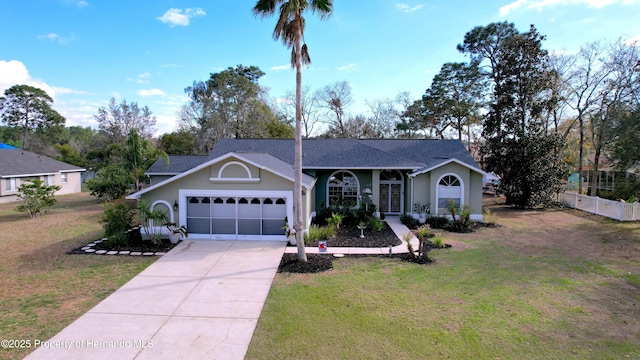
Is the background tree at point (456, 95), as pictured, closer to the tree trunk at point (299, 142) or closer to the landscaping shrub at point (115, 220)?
the tree trunk at point (299, 142)

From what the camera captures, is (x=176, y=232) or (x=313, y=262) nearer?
(x=313, y=262)

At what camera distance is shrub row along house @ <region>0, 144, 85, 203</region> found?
25.2 m

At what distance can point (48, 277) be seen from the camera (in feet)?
30.6

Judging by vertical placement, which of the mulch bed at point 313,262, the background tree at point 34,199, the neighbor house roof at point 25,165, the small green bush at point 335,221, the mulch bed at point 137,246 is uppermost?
the neighbor house roof at point 25,165

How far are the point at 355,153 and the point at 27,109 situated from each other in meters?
55.7

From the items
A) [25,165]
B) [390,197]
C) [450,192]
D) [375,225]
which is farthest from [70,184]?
[450,192]

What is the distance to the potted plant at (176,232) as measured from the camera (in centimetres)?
1287

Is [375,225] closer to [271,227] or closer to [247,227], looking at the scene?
[271,227]

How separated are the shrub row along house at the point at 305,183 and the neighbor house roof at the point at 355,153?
0.18ft

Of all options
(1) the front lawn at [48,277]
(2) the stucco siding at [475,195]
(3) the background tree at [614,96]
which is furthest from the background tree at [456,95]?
(1) the front lawn at [48,277]

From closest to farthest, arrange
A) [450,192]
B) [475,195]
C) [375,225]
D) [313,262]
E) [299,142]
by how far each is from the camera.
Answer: [299,142], [313,262], [375,225], [450,192], [475,195]

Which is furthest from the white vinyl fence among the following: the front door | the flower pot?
the flower pot

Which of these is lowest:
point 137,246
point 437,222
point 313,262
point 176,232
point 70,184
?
point 313,262

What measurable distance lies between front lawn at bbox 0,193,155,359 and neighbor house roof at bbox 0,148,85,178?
1269cm
